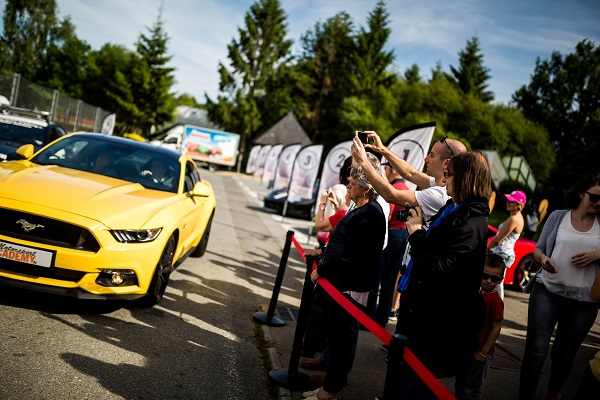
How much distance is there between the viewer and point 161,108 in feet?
178

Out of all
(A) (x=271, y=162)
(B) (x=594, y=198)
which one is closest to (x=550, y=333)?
(B) (x=594, y=198)

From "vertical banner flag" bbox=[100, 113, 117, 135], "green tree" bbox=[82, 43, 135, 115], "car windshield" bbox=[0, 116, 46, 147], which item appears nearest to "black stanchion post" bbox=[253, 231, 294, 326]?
"car windshield" bbox=[0, 116, 46, 147]

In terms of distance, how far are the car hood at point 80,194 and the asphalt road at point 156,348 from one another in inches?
38.1

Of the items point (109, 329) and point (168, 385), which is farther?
point (109, 329)

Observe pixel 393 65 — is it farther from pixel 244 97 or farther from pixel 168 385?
pixel 168 385

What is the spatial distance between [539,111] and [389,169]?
64756 millimetres

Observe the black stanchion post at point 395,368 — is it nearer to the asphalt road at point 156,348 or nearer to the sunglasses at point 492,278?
the asphalt road at point 156,348

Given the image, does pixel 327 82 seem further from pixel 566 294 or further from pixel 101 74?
pixel 566 294

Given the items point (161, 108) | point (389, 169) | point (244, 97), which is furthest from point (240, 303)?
point (161, 108)

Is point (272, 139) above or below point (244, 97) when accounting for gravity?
below

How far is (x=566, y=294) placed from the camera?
377 centimetres

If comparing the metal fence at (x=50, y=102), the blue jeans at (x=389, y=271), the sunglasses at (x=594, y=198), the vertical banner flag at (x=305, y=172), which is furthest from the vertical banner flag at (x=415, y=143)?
the metal fence at (x=50, y=102)

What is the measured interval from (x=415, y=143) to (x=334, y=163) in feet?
13.9

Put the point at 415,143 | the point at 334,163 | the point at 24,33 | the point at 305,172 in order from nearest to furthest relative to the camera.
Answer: the point at 415,143 → the point at 334,163 → the point at 305,172 → the point at 24,33
